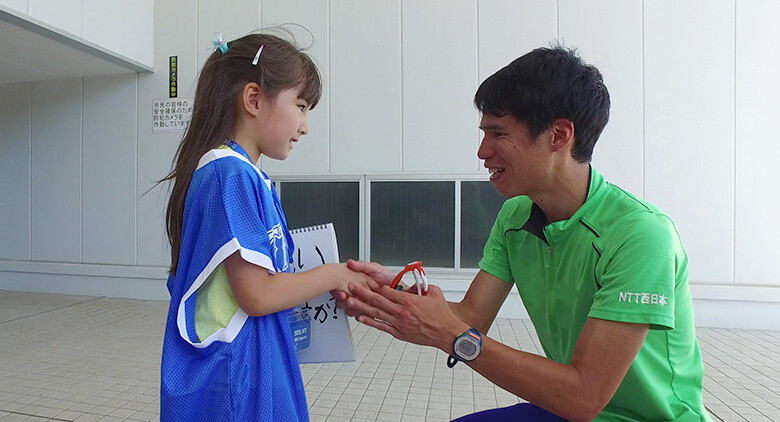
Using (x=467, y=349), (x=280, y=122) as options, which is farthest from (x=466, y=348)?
(x=280, y=122)

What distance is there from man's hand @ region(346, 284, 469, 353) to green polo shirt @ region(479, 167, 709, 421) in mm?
315

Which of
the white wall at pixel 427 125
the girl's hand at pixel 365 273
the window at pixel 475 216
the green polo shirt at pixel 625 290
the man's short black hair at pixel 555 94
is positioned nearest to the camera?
the green polo shirt at pixel 625 290

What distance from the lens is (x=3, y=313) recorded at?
4516mm

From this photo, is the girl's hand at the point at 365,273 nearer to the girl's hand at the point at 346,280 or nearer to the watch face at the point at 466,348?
the girl's hand at the point at 346,280

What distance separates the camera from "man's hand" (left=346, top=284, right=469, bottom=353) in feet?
4.06

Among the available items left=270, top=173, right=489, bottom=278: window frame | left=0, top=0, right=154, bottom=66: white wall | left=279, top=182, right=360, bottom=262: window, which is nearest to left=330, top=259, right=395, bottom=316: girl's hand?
left=270, top=173, right=489, bottom=278: window frame

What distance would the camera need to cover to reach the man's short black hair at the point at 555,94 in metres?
1.24

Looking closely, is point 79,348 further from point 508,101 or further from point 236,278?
point 508,101

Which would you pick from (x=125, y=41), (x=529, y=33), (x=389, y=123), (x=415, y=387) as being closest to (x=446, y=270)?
(x=389, y=123)

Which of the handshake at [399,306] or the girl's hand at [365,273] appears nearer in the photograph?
the handshake at [399,306]

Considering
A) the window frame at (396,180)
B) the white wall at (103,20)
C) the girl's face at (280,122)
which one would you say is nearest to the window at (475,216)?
the window frame at (396,180)

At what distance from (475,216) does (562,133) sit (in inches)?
133

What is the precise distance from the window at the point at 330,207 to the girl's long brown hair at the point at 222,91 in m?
3.43

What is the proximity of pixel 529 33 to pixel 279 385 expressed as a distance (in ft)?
13.5
